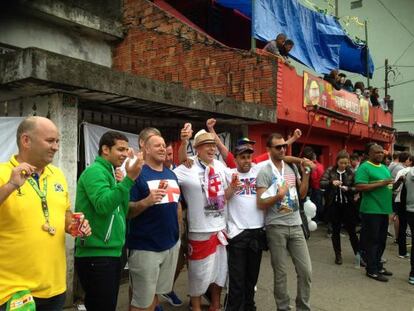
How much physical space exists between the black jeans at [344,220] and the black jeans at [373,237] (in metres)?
0.65

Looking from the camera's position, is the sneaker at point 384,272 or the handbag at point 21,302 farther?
the sneaker at point 384,272

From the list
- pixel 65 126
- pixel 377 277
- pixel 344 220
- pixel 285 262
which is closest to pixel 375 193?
pixel 344 220

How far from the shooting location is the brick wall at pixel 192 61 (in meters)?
8.57

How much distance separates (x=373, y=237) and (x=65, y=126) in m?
4.44

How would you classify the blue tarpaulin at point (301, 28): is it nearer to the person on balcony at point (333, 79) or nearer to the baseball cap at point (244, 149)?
the person on balcony at point (333, 79)

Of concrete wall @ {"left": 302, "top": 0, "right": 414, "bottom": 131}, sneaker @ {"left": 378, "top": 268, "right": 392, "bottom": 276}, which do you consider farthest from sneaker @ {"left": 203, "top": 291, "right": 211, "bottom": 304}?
concrete wall @ {"left": 302, "top": 0, "right": 414, "bottom": 131}

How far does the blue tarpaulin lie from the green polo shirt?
4.11m

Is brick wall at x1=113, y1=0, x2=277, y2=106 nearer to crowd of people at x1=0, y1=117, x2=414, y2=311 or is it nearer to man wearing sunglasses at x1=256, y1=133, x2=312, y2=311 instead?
crowd of people at x1=0, y1=117, x2=414, y2=311

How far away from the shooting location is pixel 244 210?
14.4 feet

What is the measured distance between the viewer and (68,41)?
26.1 feet

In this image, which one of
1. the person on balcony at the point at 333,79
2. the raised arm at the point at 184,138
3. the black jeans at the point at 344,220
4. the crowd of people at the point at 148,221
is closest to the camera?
the crowd of people at the point at 148,221

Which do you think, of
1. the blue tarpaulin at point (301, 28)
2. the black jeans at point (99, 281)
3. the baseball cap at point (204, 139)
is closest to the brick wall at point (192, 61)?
the blue tarpaulin at point (301, 28)

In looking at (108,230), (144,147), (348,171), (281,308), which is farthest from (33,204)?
(348,171)

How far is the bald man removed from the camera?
7.95 feet
